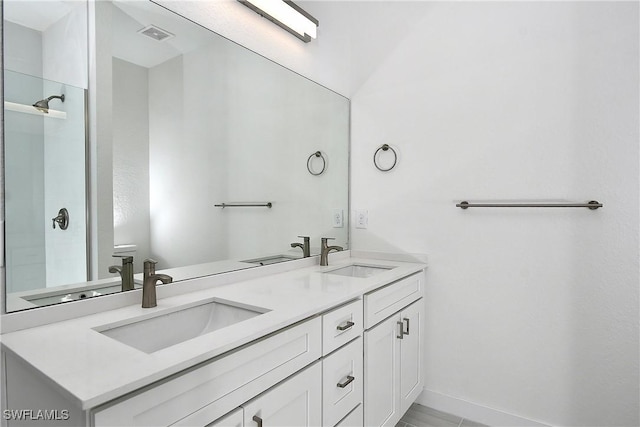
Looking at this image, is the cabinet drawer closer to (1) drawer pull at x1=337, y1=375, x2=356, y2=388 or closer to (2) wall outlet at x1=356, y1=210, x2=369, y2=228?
(1) drawer pull at x1=337, y1=375, x2=356, y2=388

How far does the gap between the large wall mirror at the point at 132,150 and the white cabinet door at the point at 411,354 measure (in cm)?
73

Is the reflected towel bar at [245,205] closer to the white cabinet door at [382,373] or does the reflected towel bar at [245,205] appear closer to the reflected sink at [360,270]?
the reflected sink at [360,270]

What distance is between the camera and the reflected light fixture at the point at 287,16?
1.92m

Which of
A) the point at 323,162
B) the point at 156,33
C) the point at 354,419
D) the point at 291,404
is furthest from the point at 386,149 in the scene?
the point at 291,404

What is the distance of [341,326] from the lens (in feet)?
4.49

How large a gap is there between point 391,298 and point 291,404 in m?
0.78

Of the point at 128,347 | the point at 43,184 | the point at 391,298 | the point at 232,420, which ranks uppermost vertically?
the point at 43,184

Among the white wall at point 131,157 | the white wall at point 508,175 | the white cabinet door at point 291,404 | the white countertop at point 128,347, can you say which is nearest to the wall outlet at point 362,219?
the white wall at point 508,175

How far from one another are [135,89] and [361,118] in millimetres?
1466

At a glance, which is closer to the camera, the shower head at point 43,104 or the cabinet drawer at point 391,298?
the shower head at point 43,104

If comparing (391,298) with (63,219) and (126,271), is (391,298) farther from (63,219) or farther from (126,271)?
(63,219)

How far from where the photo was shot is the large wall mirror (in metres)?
1.05

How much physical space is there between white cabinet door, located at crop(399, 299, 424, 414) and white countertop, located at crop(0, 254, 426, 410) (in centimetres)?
53

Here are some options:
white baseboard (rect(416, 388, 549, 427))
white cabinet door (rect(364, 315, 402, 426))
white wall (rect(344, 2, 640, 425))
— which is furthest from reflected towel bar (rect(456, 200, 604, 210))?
white baseboard (rect(416, 388, 549, 427))
